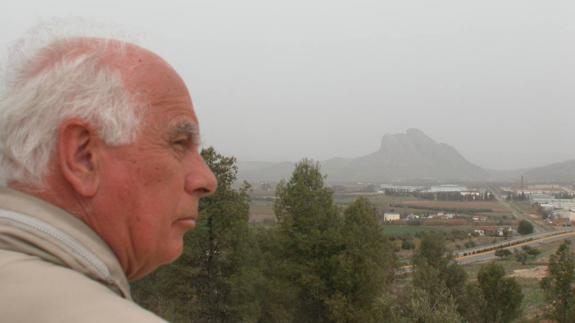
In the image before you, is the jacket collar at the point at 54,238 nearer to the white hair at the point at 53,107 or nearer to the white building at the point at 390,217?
the white hair at the point at 53,107

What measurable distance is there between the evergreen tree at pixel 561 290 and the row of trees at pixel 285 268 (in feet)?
45.8

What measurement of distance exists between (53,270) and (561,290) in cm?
3566

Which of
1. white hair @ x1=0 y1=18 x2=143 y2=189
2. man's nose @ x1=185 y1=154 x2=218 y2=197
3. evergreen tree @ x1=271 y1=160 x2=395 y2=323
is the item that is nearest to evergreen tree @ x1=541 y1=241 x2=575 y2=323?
evergreen tree @ x1=271 y1=160 x2=395 y2=323

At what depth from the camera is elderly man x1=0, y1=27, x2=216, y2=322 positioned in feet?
3.44

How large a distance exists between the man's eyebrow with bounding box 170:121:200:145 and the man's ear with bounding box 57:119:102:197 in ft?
0.76

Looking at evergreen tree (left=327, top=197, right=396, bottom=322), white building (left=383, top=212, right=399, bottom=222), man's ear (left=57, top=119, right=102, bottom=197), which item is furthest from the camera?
white building (left=383, top=212, right=399, bottom=222)

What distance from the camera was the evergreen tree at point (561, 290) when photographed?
30375 mm

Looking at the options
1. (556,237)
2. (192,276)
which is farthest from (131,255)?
(556,237)

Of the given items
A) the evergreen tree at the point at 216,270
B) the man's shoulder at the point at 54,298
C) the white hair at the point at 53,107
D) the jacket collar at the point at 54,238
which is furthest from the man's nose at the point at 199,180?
the evergreen tree at the point at 216,270

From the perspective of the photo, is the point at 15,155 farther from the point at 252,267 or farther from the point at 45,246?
the point at 252,267

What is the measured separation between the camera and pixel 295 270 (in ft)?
63.2

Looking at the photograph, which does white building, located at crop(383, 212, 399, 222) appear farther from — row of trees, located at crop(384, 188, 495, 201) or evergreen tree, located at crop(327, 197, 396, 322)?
evergreen tree, located at crop(327, 197, 396, 322)

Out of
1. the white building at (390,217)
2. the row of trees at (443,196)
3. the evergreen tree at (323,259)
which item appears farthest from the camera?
the row of trees at (443,196)

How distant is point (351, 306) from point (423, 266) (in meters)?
12.6
